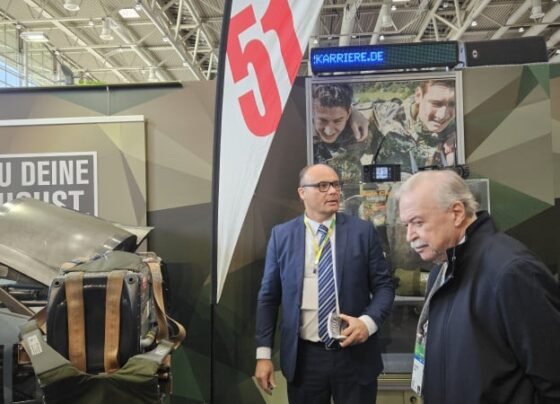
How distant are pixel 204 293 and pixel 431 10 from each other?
23.2 ft

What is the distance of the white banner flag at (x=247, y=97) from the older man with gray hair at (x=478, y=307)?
0.74 m

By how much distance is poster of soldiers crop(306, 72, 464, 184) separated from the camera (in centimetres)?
342

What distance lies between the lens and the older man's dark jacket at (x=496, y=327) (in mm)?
1245

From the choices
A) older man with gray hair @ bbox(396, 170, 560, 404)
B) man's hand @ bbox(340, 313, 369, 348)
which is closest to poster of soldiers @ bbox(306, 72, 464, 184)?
man's hand @ bbox(340, 313, 369, 348)

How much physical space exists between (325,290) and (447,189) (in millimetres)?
1085

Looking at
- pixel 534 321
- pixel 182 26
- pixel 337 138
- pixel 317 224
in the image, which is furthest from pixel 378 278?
pixel 182 26

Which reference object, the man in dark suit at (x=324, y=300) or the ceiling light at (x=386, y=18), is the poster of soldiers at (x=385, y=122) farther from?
the ceiling light at (x=386, y=18)

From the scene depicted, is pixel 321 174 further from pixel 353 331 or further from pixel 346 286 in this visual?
pixel 353 331

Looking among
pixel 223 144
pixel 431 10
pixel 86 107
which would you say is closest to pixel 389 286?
pixel 223 144

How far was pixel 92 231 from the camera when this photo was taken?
8.85ft

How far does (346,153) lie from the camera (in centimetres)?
348

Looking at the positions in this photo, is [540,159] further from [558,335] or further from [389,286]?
[558,335]

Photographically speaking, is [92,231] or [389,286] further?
[92,231]

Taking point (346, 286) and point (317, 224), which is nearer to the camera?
point (346, 286)
